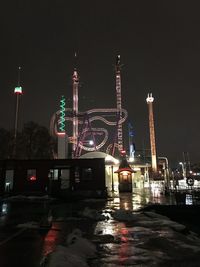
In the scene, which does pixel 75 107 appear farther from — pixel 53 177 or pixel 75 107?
pixel 53 177

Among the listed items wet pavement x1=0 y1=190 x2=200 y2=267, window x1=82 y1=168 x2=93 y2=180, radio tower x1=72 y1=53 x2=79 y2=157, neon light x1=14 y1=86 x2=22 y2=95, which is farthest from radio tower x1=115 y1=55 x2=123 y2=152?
wet pavement x1=0 y1=190 x2=200 y2=267

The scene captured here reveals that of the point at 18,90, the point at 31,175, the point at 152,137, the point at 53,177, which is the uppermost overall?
the point at 18,90

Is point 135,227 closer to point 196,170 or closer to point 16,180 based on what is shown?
point 16,180

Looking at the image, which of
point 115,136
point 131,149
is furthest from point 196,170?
point 115,136

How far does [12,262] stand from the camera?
6902 mm

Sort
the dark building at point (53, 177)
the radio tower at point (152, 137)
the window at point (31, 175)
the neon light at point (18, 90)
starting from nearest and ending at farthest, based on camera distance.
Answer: the dark building at point (53, 177)
the window at point (31, 175)
the neon light at point (18, 90)
the radio tower at point (152, 137)

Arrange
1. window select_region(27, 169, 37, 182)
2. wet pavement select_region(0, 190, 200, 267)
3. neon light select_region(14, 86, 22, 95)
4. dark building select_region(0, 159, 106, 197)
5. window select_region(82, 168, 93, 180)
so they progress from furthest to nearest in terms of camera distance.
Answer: neon light select_region(14, 86, 22, 95), window select_region(27, 169, 37, 182), window select_region(82, 168, 93, 180), dark building select_region(0, 159, 106, 197), wet pavement select_region(0, 190, 200, 267)

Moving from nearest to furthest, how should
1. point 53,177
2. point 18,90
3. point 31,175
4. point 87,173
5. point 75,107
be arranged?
point 87,173 < point 53,177 < point 31,175 < point 18,90 < point 75,107

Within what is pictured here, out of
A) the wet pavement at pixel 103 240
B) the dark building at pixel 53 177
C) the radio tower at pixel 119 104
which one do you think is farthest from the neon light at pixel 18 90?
the wet pavement at pixel 103 240

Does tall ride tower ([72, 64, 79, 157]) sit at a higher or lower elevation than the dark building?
higher

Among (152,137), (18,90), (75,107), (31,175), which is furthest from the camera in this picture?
(152,137)

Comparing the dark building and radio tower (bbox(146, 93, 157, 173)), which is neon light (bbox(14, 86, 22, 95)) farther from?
radio tower (bbox(146, 93, 157, 173))

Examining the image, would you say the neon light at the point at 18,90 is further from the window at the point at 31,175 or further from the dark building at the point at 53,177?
the window at the point at 31,175

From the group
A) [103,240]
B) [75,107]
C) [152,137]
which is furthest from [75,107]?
[103,240]
